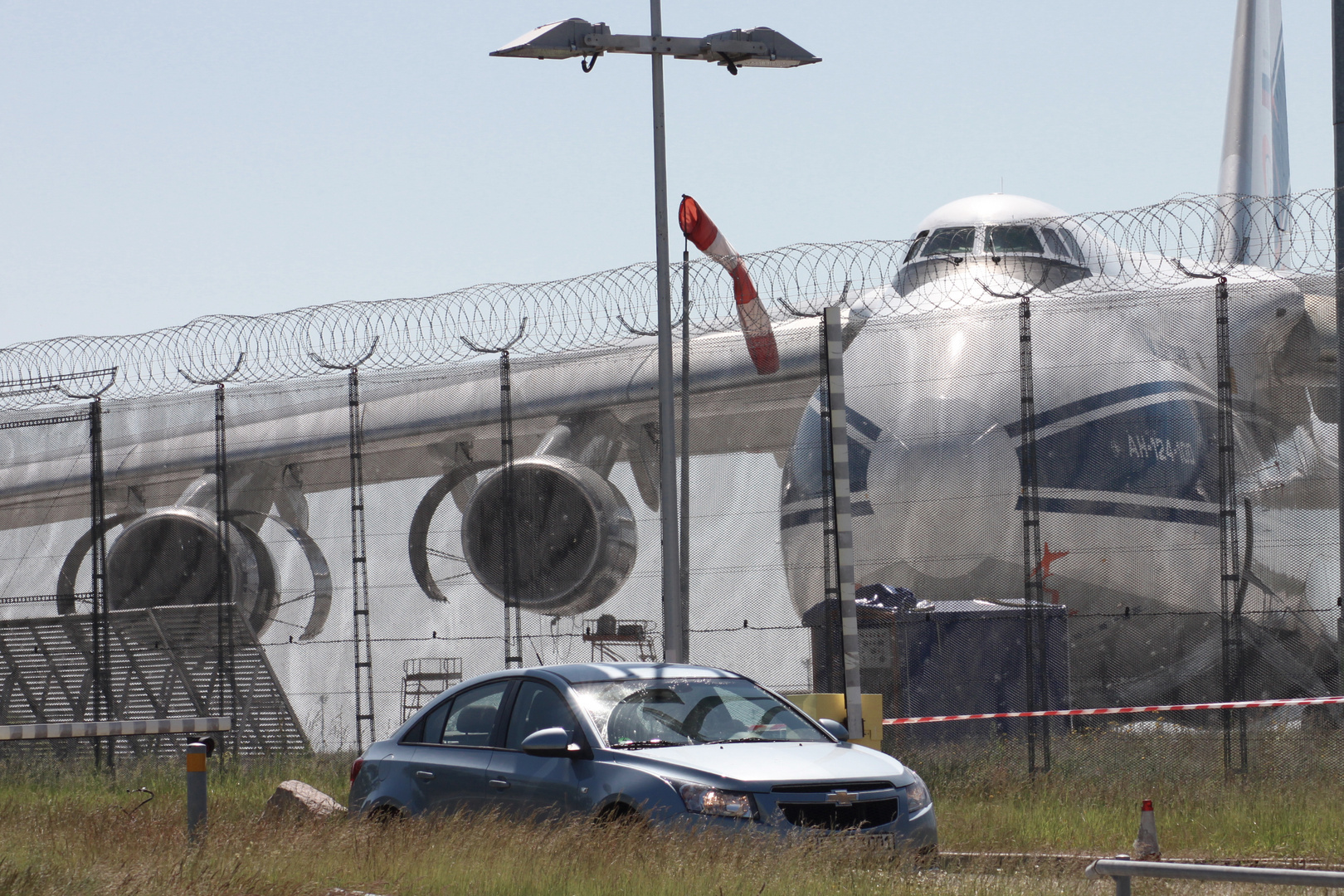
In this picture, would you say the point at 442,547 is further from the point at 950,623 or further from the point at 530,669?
the point at 530,669

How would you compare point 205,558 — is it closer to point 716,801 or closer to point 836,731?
point 836,731

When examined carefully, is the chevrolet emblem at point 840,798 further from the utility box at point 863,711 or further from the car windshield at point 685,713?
Result: the utility box at point 863,711

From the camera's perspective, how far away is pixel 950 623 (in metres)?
15.7

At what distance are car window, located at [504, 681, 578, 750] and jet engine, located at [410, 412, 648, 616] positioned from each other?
283 inches

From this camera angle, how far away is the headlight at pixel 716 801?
7.92 metres

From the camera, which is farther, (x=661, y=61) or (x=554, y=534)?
(x=554, y=534)

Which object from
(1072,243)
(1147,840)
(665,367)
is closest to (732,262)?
(665,367)

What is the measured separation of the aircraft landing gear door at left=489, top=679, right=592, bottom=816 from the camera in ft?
27.9

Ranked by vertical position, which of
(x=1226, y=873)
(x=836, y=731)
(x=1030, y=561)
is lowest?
(x=836, y=731)

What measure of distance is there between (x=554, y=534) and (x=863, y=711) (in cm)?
636

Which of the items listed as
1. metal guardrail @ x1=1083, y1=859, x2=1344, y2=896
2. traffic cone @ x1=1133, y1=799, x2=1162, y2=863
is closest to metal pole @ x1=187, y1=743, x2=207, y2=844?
traffic cone @ x1=1133, y1=799, x2=1162, y2=863

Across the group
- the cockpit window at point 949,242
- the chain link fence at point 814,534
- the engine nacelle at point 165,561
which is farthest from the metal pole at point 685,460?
the cockpit window at point 949,242

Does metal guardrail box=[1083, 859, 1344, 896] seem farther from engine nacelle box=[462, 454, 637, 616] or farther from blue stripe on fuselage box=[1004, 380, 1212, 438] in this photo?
blue stripe on fuselage box=[1004, 380, 1212, 438]

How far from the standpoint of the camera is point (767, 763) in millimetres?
8297
